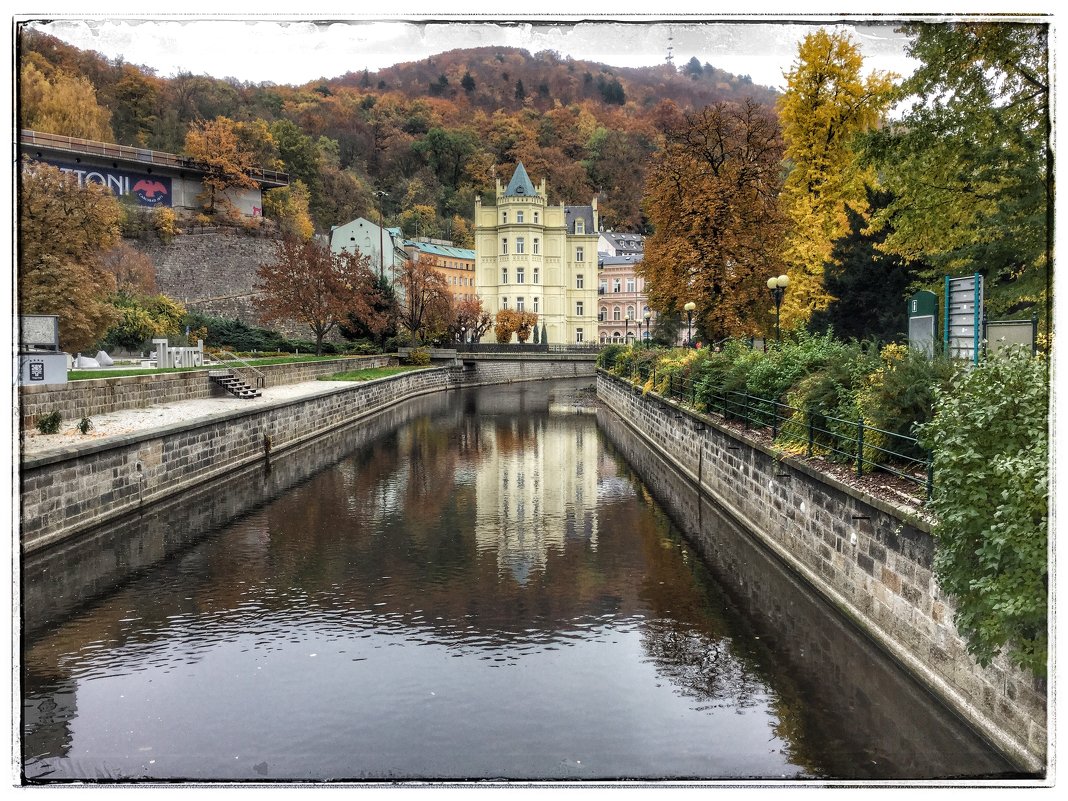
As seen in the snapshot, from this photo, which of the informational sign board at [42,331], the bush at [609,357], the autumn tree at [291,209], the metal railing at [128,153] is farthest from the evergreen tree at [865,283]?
the autumn tree at [291,209]

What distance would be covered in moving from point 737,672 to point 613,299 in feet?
325

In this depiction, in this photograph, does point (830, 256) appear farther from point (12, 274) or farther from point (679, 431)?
point (12, 274)

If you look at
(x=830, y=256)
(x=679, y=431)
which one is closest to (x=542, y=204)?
(x=830, y=256)

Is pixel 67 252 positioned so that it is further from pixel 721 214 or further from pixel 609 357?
pixel 609 357

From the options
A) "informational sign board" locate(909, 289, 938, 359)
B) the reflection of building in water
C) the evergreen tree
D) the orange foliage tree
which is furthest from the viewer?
the orange foliage tree

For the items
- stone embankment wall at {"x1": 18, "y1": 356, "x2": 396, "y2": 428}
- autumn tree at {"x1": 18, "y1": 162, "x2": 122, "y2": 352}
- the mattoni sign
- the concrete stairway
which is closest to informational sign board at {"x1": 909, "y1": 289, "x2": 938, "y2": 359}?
stone embankment wall at {"x1": 18, "y1": 356, "x2": 396, "y2": 428}

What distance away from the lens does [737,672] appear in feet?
32.7

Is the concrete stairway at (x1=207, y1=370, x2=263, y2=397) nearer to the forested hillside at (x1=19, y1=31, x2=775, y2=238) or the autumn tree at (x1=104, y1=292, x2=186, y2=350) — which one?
the autumn tree at (x1=104, y1=292, x2=186, y2=350)

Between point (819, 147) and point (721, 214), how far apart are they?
15.0ft

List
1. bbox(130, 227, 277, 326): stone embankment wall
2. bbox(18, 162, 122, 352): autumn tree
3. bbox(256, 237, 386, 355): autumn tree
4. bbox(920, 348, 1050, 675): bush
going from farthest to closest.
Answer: bbox(130, 227, 277, 326): stone embankment wall, bbox(256, 237, 386, 355): autumn tree, bbox(18, 162, 122, 352): autumn tree, bbox(920, 348, 1050, 675): bush

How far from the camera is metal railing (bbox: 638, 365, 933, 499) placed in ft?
36.2

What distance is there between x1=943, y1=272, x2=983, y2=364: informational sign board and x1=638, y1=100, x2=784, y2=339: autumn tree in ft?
65.7

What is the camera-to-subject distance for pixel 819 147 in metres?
33.6

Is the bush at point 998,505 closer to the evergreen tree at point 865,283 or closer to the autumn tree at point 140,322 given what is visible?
the evergreen tree at point 865,283
